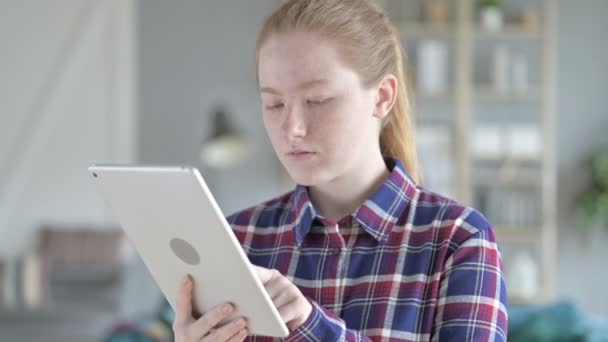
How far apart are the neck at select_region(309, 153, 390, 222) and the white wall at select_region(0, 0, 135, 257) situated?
516 centimetres

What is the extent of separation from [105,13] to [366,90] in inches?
211

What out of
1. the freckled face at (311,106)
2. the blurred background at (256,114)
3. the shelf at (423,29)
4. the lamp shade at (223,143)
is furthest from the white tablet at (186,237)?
the shelf at (423,29)

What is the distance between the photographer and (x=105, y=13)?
640 centimetres

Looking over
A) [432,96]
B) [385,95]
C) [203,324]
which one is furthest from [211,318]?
[432,96]

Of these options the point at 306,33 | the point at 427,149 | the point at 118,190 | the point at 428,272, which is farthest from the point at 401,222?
the point at 427,149

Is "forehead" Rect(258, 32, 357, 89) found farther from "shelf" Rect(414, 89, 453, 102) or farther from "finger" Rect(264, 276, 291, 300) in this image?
"shelf" Rect(414, 89, 453, 102)

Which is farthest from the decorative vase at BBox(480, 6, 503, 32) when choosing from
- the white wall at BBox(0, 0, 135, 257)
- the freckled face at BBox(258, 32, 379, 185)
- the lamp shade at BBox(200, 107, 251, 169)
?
the freckled face at BBox(258, 32, 379, 185)

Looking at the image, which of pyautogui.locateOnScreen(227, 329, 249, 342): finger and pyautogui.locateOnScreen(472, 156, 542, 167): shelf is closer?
pyautogui.locateOnScreen(227, 329, 249, 342): finger

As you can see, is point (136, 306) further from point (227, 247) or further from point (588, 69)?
point (227, 247)

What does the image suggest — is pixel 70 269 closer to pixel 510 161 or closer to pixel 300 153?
pixel 510 161

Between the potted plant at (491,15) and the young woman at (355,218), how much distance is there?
4990 millimetres

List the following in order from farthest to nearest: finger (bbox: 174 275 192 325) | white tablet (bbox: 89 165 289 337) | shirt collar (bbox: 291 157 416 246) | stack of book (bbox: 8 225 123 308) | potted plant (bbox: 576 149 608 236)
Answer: potted plant (bbox: 576 149 608 236)
stack of book (bbox: 8 225 123 308)
shirt collar (bbox: 291 157 416 246)
finger (bbox: 174 275 192 325)
white tablet (bbox: 89 165 289 337)

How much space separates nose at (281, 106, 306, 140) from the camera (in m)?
1.25

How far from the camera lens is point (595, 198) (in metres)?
6.15
